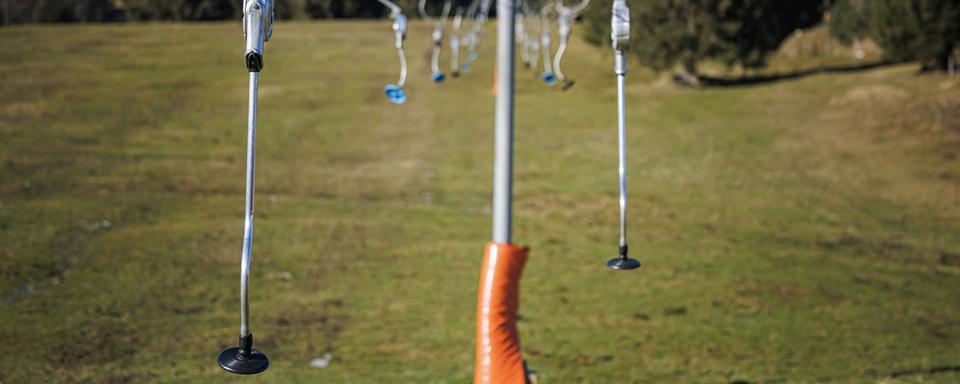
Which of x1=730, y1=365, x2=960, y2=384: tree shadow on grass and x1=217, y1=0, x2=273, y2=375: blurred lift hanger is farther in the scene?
x1=730, y1=365, x2=960, y2=384: tree shadow on grass

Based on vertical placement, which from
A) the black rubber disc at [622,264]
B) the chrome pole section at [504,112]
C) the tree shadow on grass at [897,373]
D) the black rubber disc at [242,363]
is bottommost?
the tree shadow on grass at [897,373]

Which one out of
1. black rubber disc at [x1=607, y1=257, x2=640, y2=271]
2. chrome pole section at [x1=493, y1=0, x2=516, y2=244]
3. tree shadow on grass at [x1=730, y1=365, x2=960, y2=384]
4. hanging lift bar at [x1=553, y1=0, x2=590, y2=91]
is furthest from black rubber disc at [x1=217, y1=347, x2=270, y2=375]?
tree shadow on grass at [x1=730, y1=365, x2=960, y2=384]

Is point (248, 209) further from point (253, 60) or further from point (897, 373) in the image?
point (897, 373)

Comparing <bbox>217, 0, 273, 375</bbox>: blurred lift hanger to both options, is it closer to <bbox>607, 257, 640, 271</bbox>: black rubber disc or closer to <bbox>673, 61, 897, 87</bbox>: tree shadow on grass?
<bbox>607, 257, 640, 271</bbox>: black rubber disc

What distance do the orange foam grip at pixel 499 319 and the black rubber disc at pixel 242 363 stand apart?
72.0 inches

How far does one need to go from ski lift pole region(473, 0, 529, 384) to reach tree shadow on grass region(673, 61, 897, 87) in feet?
143

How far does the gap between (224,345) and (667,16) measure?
34.8m

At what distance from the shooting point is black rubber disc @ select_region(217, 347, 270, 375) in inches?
277

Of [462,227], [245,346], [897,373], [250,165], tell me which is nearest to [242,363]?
[245,346]

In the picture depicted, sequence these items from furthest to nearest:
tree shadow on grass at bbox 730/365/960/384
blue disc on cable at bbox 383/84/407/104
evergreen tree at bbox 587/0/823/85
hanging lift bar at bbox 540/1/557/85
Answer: evergreen tree at bbox 587/0/823/85, tree shadow on grass at bbox 730/365/960/384, hanging lift bar at bbox 540/1/557/85, blue disc on cable at bbox 383/84/407/104

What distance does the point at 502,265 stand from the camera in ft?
25.2

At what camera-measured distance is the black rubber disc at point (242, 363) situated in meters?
7.04

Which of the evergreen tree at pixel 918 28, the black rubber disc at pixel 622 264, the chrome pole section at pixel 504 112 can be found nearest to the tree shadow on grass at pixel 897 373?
the black rubber disc at pixel 622 264

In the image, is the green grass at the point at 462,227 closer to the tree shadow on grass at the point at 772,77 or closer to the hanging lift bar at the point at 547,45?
the tree shadow on grass at the point at 772,77
